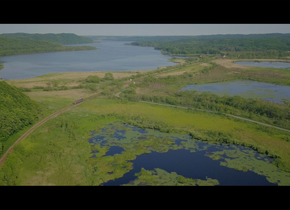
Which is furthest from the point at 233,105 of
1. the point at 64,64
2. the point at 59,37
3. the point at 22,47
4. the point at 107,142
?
the point at 59,37

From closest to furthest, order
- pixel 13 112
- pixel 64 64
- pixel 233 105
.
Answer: pixel 13 112
pixel 233 105
pixel 64 64

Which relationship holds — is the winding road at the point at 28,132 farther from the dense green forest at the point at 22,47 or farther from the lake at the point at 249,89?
the dense green forest at the point at 22,47

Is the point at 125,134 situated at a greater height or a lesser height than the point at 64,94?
lesser

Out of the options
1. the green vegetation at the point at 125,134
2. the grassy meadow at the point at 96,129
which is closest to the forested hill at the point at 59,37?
the green vegetation at the point at 125,134

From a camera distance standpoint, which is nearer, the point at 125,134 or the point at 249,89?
the point at 125,134

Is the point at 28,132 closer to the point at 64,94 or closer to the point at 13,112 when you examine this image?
the point at 13,112

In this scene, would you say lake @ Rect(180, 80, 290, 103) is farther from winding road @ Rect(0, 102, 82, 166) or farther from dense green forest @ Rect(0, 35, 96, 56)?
dense green forest @ Rect(0, 35, 96, 56)
